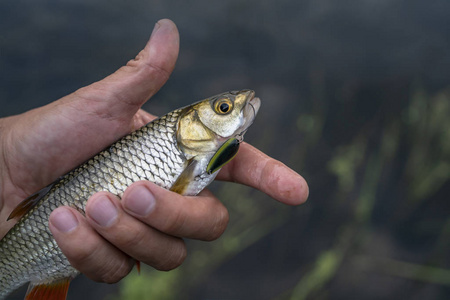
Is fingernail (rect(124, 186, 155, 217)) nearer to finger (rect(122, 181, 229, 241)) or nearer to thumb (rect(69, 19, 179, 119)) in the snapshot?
finger (rect(122, 181, 229, 241))

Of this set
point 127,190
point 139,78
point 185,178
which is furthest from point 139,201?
point 139,78

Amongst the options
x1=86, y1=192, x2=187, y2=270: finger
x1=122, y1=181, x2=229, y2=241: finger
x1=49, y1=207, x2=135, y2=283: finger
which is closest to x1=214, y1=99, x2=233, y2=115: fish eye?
x1=122, y1=181, x2=229, y2=241: finger

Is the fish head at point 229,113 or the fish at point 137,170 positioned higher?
the fish head at point 229,113

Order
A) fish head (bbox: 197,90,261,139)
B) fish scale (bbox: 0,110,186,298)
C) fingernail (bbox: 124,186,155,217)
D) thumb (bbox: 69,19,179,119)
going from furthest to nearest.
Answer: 1. thumb (bbox: 69,19,179,119)
2. fish head (bbox: 197,90,261,139)
3. fish scale (bbox: 0,110,186,298)
4. fingernail (bbox: 124,186,155,217)

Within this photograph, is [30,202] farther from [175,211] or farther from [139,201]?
[175,211]

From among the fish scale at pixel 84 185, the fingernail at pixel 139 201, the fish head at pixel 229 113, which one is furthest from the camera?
the fish head at pixel 229 113

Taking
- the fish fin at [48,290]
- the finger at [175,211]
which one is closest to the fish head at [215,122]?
the finger at [175,211]

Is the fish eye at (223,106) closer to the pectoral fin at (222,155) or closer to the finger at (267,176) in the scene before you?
the pectoral fin at (222,155)
